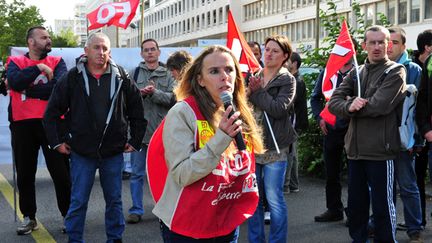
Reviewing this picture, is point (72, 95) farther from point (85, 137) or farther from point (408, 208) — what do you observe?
point (408, 208)

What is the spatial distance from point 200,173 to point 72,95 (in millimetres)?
2582

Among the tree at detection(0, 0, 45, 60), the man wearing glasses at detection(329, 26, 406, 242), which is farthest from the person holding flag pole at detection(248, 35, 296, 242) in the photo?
the tree at detection(0, 0, 45, 60)

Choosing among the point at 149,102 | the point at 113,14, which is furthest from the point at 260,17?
the point at 149,102

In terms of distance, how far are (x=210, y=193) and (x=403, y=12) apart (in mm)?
42523

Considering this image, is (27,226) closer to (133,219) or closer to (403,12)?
(133,219)

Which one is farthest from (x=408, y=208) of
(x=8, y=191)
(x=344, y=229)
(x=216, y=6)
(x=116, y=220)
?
(x=216, y=6)

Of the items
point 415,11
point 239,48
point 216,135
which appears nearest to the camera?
point 216,135

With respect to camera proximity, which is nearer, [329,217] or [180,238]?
[180,238]

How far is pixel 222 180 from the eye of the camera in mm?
3100

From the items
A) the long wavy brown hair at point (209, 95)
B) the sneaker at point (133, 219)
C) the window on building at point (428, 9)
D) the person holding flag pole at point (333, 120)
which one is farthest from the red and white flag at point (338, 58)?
the window on building at point (428, 9)

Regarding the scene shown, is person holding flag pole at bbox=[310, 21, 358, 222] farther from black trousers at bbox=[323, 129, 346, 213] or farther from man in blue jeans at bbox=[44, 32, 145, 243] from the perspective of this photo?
man in blue jeans at bbox=[44, 32, 145, 243]

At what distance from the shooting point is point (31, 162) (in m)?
6.22

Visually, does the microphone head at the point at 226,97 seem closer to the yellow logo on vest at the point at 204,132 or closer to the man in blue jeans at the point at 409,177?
the yellow logo on vest at the point at 204,132

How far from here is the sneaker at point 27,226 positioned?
6.16 metres
